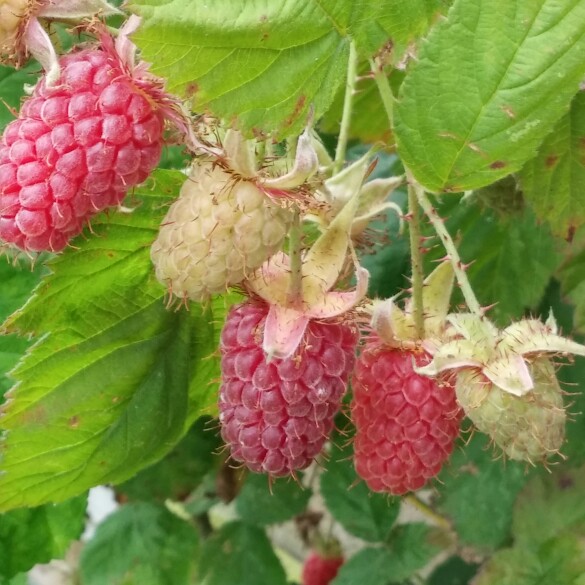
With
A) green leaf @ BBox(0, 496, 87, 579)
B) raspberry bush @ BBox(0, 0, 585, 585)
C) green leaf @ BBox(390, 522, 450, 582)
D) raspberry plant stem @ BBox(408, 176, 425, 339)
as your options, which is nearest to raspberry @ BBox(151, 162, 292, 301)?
raspberry bush @ BBox(0, 0, 585, 585)

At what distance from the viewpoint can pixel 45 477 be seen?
0.95 meters

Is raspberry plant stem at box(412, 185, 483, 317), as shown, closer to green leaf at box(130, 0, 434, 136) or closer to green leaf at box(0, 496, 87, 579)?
green leaf at box(130, 0, 434, 136)

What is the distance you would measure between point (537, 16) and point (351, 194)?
0.71ft

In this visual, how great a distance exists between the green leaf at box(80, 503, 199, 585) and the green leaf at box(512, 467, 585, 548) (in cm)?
65

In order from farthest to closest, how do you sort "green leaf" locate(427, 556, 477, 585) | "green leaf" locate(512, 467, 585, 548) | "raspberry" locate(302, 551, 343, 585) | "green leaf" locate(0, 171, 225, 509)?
"raspberry" locate(302, 551, 343, 585)
"green leaf" locate(427, 556, 477, 585)
"green leaf" locate(512, 467, 585, 548)
"green leaf" locate(0, 171, 225, 509)

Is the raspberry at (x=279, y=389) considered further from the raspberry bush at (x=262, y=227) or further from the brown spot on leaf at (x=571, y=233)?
the brown spot on leaf at (x=571, y=233)

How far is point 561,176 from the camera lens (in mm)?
964

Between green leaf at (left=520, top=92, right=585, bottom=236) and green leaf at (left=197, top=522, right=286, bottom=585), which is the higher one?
green leaf at (left=520, top=92, right=585, bottom=236)

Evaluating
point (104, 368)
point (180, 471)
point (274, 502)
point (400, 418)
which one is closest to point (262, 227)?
point (400, 418)

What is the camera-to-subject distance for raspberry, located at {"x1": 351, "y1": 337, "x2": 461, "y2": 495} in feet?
2.68

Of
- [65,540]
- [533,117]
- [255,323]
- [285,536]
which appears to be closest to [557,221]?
[533,117]

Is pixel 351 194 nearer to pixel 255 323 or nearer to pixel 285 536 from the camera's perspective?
pixel 255 323

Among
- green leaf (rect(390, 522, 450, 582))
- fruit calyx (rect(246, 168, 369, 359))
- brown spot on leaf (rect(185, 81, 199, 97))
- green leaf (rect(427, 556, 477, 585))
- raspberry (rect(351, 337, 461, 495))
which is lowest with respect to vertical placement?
green leaf (rect(427, 556, 477, 585))

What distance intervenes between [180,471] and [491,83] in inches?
40.8
